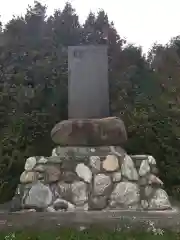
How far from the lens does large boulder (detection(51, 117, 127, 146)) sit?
18.3 ft

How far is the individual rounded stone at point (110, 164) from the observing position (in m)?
5.37

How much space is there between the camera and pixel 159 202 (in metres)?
5.27

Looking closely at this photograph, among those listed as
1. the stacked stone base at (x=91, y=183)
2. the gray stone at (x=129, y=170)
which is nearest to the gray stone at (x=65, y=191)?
the stacked stone base at (x=91, y=183)

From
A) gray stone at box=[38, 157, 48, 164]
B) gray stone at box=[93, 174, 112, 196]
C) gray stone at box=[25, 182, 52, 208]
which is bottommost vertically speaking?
gray stone at box=[25, 182, 52, 208]

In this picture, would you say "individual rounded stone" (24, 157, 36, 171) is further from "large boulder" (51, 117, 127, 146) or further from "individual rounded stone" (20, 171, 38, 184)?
"large boulder" (51, 117, 127, 146)

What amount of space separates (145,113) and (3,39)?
3.94 meters

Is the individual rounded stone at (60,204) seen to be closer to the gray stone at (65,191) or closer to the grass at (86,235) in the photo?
the gray stone at (65,191)

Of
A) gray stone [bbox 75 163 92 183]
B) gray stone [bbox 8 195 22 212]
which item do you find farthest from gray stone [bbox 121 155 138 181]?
gray stone [bbox 8 195 22 212]

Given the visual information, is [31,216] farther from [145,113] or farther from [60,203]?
[145,113]

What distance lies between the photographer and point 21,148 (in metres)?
8.48

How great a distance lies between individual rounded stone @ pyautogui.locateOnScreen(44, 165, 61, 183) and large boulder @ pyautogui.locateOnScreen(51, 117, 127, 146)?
0.40 metres

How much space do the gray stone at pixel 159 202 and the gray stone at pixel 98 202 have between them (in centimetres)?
52

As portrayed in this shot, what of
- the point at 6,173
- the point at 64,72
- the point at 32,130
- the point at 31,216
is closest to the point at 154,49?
the point at 64,72

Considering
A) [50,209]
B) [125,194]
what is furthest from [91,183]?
[50,209]
